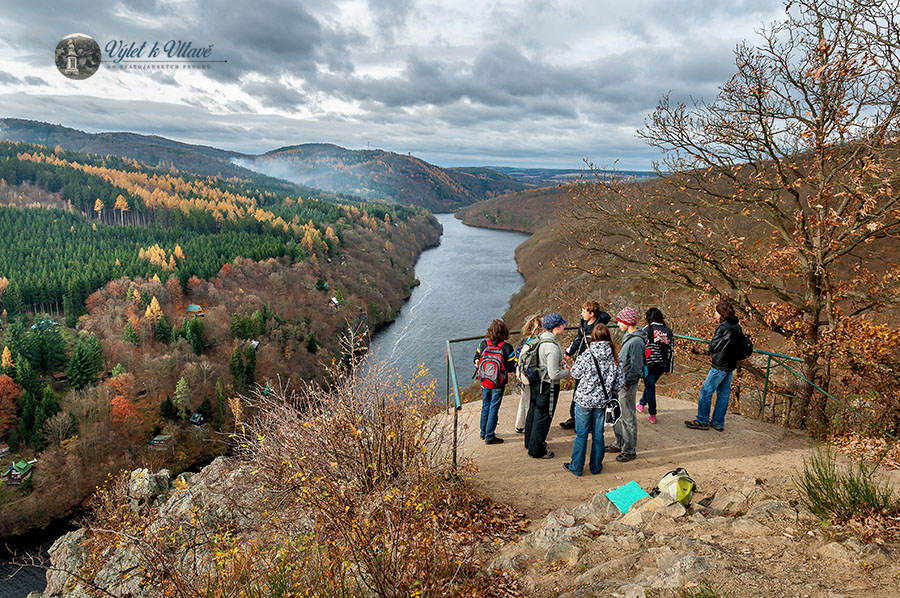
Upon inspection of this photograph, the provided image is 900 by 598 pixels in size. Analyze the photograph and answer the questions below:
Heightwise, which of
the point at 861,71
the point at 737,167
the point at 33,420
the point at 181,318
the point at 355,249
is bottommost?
the point at 33,420

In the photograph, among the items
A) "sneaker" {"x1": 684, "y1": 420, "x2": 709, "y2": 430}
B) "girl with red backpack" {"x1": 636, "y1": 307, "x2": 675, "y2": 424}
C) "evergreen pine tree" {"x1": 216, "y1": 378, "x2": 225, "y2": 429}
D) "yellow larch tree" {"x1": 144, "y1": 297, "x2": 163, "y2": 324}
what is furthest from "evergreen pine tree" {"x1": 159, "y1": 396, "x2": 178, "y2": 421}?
"girl with red backpack" {"x1": 636, "y1": 307, "x2": 675, "y2": 424}

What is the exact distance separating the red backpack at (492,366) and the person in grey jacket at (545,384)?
1.71 ft

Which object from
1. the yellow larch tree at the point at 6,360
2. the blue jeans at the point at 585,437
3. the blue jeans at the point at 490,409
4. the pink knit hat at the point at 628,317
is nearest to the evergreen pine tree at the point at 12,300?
the yellow larch tree at the point at 6,360

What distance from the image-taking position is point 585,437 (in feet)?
21.0

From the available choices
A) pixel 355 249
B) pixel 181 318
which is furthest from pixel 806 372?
pixel 355 249

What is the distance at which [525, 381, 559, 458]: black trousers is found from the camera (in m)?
6.51

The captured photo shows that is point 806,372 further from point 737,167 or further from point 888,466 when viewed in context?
point 737,167

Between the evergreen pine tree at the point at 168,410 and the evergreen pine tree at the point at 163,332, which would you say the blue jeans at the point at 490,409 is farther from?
the evergreen pine tree at the point at 163,332

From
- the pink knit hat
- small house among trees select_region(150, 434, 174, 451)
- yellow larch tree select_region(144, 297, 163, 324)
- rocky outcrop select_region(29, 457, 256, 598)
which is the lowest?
small house among trees select_region(150, 434, 174, 451)

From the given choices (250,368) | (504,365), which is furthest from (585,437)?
(250,368)

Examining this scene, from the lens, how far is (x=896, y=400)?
7047mm

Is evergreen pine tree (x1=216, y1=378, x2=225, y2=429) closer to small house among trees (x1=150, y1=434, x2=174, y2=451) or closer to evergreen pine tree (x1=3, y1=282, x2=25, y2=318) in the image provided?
small house among trees (x1=150, y1=434, x2=174, y2=451)

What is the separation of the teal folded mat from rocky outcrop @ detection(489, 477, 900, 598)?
0.30 feet

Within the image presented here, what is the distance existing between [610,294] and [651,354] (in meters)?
40.3
